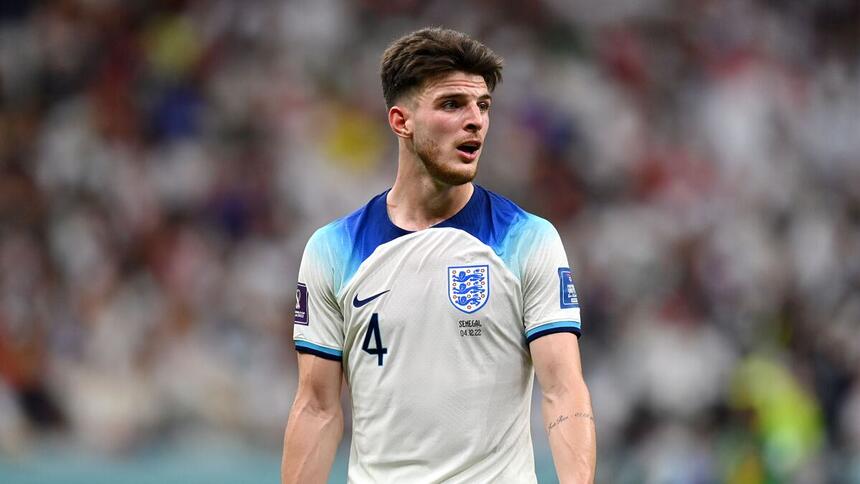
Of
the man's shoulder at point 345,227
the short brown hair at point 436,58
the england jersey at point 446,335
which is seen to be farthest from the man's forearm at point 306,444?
the short brown hair at point 436,58

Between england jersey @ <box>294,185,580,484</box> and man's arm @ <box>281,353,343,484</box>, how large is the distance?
0.06 metres

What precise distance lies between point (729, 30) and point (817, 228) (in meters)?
1.75

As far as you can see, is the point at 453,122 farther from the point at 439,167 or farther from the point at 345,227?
the point at 345,227

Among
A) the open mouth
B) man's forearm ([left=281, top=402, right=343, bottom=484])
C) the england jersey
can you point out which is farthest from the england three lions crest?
man's forearm ([left=281, top=402, right=343, bottom=484])

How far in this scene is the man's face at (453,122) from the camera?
4102 millimetres

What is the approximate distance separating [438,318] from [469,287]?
5.4 inches

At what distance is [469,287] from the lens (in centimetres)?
408

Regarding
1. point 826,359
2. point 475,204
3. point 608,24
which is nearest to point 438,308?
point 475,204

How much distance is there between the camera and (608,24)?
10.3m

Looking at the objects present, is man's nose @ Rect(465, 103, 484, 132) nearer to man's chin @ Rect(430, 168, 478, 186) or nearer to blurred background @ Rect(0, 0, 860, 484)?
man's chin @ Rect(430, 168, 478, 186)

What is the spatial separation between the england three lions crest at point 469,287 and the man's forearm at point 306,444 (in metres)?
0.60

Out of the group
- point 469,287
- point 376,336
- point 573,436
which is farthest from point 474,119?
point 573,436

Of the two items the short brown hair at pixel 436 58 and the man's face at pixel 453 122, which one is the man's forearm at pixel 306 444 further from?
the short brown hair at pixel 436 58

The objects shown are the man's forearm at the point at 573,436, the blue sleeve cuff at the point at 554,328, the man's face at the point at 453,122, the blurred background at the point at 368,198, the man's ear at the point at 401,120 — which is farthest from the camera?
the blurred background at the point at 368,198
